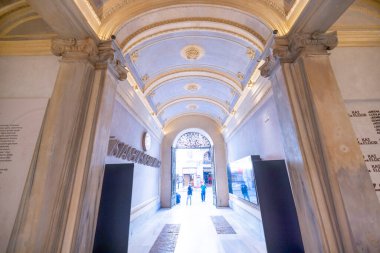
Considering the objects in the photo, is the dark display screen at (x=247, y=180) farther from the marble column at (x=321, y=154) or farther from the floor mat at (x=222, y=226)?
the marble column at (x=321, y=154)

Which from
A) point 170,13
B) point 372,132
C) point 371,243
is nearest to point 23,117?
point 170,13

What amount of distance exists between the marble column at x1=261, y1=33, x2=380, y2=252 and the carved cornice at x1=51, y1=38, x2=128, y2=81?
2.42 metres

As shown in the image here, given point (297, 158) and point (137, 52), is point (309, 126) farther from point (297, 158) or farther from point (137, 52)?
point (137, 52)

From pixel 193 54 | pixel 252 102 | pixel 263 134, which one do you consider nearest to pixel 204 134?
pixel 252 102

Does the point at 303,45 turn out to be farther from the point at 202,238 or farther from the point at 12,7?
the point at 202,238

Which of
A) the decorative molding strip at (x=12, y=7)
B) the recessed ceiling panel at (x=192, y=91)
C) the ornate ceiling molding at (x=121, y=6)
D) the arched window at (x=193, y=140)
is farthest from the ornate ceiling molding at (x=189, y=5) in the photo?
the arched window at (x=193, y=140)

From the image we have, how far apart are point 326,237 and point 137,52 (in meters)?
4.57

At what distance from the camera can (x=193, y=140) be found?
10359 millimetres

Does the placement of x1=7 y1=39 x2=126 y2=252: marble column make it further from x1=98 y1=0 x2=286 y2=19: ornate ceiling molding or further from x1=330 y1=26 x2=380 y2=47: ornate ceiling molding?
x1=330 y1=26 x2=380 y2=47: ornate ceiling molding

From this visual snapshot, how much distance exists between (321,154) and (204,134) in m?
7.90

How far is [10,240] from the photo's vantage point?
190 cm

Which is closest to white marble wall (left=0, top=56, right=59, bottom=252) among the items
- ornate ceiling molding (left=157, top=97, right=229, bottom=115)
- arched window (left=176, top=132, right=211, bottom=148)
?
ornate ceiling molding (left=157, top=97, right=229, bottom=115)

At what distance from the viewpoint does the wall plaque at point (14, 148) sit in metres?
1.99

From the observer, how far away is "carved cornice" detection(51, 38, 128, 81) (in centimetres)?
238
